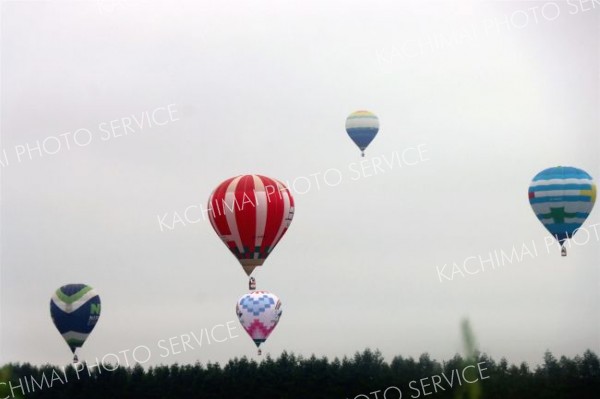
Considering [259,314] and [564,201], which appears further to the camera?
[259,314]

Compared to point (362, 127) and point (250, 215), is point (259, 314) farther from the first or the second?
point (250, 215)

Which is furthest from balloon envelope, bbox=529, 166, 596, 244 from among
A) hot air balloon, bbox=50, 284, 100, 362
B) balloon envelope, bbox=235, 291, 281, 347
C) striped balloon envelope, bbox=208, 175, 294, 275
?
hot air balloon, bbox=50, 284, 100, 362

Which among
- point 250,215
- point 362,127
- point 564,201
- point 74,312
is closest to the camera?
point 250,215

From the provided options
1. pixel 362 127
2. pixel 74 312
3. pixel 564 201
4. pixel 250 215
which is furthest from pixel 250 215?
pixel 74 312

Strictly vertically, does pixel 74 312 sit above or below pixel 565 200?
above

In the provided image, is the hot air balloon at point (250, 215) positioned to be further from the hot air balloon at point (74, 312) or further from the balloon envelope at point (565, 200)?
the hot air balloon at point (74, 312)

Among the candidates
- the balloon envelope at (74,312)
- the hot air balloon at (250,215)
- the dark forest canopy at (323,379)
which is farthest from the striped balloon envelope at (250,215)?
the balloon envelope at (74,312)
